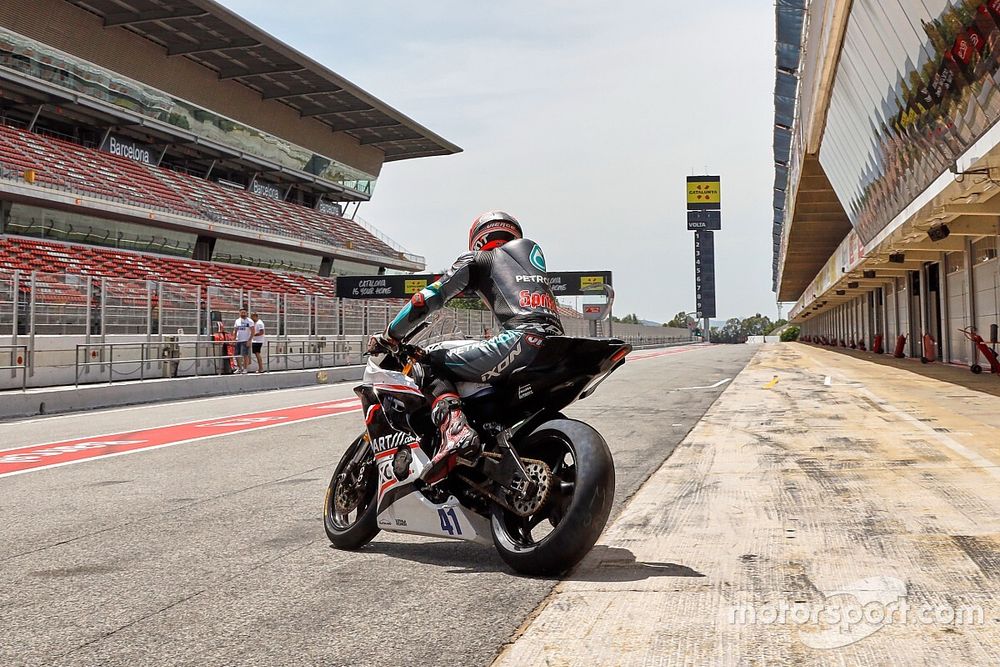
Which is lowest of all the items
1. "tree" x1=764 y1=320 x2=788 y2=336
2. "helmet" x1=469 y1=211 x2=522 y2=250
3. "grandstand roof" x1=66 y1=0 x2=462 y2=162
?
"helmet" x1=469 y1=211 x2=522 y2=250

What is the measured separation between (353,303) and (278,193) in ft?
113

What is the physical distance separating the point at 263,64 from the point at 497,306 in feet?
160

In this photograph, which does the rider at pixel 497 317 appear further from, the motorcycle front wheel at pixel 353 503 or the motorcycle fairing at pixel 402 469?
the motorcycle front wheel at pixel 353 503

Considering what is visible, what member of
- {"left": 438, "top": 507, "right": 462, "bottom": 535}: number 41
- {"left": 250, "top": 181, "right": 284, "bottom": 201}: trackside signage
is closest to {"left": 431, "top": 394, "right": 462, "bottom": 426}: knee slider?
{"left": 438, "top": 507, "right": 462, "bottom": 535}: number 41

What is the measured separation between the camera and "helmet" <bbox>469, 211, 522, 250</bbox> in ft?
13.6

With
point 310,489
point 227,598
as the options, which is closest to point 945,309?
point 310,489

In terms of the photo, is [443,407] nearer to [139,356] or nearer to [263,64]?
[139,356]

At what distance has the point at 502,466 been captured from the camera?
3609 millimetres

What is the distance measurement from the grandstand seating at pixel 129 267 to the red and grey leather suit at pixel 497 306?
19.5 metres

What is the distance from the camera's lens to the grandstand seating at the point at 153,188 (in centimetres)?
3597

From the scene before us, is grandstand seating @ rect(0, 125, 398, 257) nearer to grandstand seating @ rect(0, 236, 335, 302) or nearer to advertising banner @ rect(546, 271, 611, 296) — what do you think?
grandstand seating @ rect(0, 236, 335, 302)

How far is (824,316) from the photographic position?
229 feet

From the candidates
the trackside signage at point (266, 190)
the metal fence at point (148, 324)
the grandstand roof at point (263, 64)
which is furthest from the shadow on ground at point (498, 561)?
the trackside signage at point (266, 190)

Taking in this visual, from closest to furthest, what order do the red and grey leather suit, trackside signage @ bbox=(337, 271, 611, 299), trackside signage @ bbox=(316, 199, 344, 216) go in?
the red and grey leather suit → trackside signage @ bbox=(337, 271, 611, 299) → trackside signage @ bbox=(316, 199, 344, 216)
